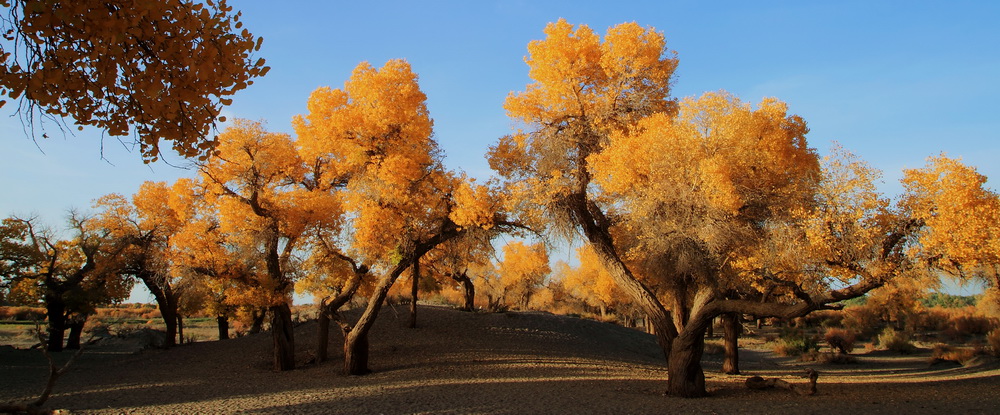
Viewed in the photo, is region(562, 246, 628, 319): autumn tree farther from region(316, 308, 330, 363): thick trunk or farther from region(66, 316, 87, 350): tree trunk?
region(66, 316, 87, 350): tree trunk

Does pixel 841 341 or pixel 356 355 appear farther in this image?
pixel 841 341

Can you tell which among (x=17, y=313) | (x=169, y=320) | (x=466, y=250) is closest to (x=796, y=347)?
(x=466, y=250)

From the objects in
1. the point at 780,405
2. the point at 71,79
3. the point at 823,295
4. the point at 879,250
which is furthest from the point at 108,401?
the point at 879,250

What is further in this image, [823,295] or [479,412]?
[823,295]

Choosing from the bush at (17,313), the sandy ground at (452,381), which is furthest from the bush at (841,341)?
the bush at (17,313)

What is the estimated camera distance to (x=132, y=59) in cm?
401

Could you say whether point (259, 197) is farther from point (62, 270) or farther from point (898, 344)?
point (898, 344)

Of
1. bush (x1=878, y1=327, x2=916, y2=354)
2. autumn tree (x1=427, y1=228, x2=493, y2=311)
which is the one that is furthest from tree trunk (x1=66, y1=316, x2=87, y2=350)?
bush (x1=878, y1=327, x2=916, y2=354)

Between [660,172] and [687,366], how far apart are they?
154 inches

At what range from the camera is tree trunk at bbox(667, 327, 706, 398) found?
421 inches

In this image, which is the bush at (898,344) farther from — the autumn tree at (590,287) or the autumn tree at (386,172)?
the autumn tree at (386,172)

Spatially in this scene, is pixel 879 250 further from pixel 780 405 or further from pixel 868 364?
pixel 868 364

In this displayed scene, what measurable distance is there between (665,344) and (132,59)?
10716 millimetres

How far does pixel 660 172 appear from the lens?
11492 mm
